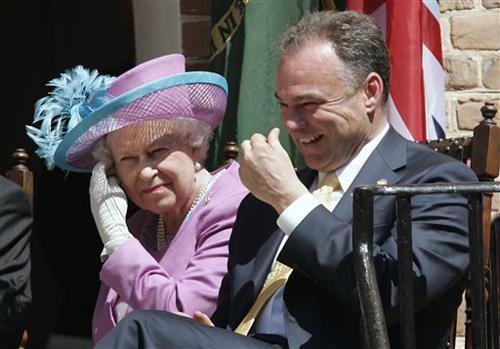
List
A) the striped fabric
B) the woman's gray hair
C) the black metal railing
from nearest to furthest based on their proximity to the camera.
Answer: the black metal railing < the woman's gray hair < the striped fabric

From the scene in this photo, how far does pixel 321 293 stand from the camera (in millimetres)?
3611

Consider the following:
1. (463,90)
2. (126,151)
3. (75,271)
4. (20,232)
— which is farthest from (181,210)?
(75,271)

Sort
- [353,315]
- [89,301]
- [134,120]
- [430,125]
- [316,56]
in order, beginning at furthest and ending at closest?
[89,301], [430,125], [134,120], [316,56], [353,315]

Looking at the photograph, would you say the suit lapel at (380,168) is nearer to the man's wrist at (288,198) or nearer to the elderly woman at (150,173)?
the man's wrist at (288,198)

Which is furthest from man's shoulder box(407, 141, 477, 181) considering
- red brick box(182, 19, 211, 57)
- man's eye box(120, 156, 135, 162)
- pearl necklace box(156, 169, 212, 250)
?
red brick box(182, 19, 211, 57)

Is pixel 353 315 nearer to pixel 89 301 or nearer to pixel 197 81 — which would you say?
pixel 197 81

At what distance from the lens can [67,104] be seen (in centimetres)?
454

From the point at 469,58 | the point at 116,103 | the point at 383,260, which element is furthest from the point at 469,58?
the point at 383,260

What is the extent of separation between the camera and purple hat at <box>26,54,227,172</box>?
4359 millimetres

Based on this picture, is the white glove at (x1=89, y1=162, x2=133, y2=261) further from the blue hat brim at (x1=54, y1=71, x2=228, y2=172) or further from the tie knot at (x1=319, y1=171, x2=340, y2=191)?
A: the tie knot at (x1=319, y1=171, x2=340, y2=191)

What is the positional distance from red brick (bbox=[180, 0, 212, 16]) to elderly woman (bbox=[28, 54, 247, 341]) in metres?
1.06

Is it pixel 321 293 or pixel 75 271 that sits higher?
pixel 321 293

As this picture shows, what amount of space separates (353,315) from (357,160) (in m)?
0.52

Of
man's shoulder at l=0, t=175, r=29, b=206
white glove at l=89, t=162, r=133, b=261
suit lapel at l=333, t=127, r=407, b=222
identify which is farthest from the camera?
man's shoulder at l=0, t=175, r=29, b=206
